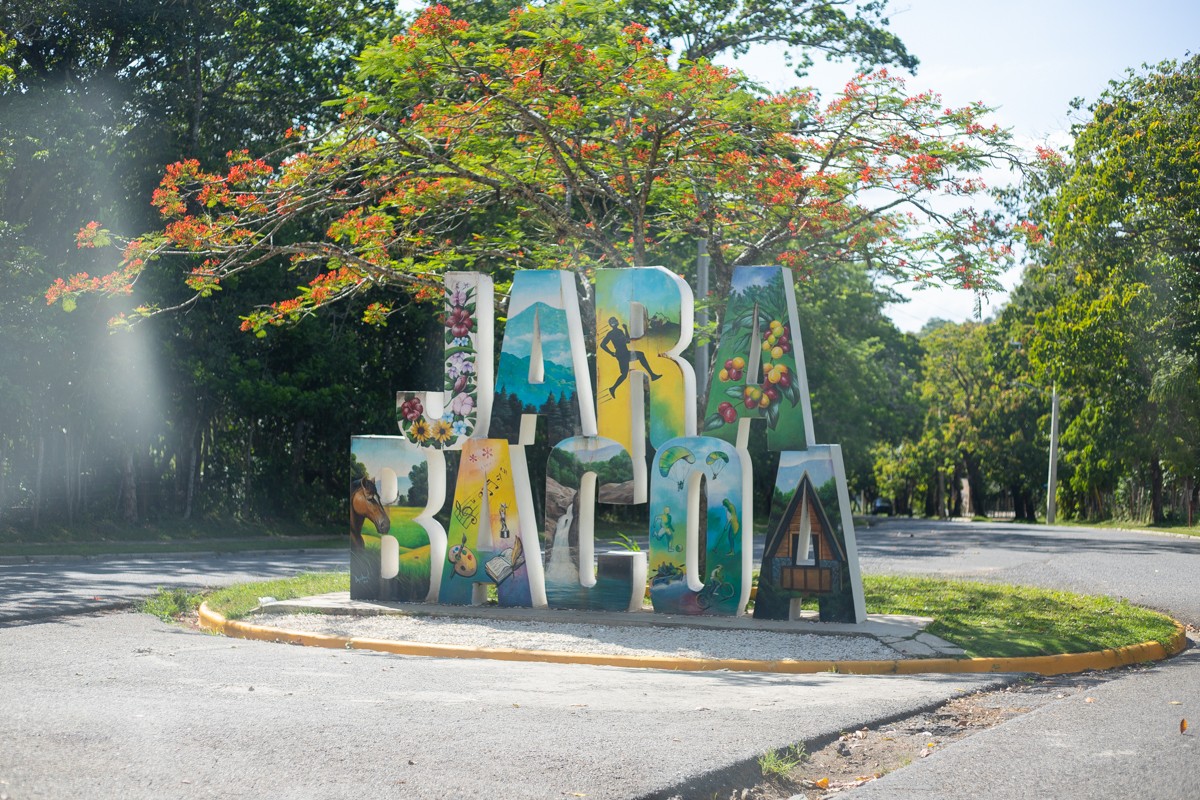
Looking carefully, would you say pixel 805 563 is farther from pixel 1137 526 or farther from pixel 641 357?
pixel 1137 526

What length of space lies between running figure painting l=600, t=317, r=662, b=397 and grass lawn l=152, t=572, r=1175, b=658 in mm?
3818

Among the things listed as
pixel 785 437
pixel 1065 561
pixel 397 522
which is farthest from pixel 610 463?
pixel 1065 561

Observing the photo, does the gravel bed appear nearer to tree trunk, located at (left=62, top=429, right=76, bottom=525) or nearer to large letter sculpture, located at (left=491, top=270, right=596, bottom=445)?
large letter sculpture, located at (left=491, top=270, right=596, bottom=445)

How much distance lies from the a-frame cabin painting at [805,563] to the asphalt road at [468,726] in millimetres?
2274

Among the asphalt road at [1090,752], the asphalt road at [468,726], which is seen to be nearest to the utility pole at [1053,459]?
the asphalt road at [1090,752]

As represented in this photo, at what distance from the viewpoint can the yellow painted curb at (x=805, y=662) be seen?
10.0 m

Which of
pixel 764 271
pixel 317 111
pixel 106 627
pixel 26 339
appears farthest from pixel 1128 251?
pixel 106 627

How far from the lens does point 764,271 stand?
12.5m

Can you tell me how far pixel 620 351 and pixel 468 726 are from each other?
6302 mm

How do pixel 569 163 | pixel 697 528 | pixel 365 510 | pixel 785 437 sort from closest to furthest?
1. pixel 785 437
2. pixel 697 528
3. pixel 365 510
4. pixel 569 163

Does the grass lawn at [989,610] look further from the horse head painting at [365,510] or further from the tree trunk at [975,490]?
the tree trunk at [975,490]

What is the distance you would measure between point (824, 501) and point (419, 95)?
690cm

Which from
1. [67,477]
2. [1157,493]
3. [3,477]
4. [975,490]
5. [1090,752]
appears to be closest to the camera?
[1090,752]

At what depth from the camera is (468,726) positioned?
7008mm
